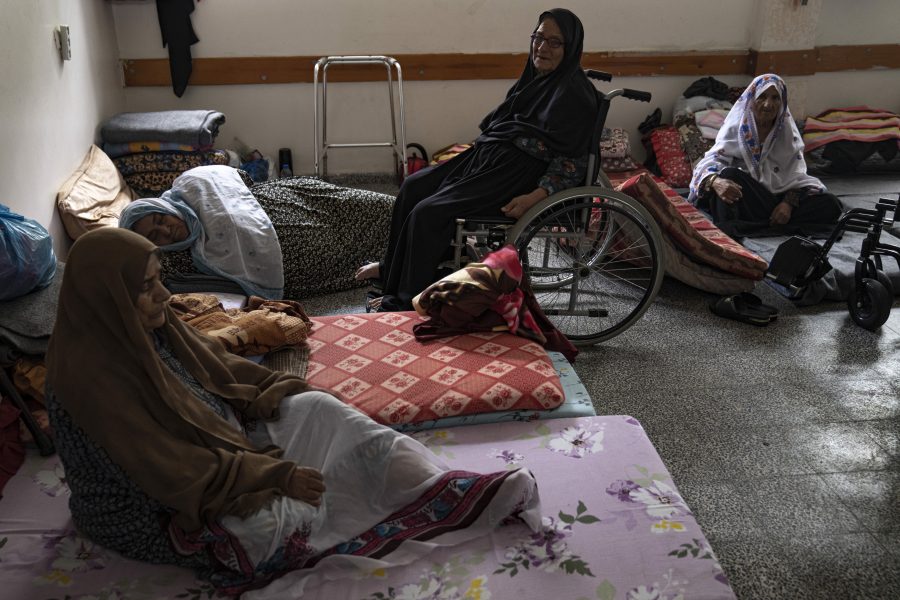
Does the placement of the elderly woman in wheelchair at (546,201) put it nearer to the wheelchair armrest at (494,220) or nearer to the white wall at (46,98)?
the wheelchair armrest at (494,220)

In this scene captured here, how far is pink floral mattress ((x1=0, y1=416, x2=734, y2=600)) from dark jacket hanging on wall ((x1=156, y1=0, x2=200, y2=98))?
9.64 feet

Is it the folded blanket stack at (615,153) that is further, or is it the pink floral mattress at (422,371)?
the folded blanket stack at (615,153)

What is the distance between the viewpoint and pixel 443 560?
158cm

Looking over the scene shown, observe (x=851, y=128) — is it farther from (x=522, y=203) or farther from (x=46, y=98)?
(x=46, y=98)

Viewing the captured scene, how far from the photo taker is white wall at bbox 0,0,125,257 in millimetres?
2912

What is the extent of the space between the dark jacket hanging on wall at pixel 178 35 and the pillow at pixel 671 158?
2773mm

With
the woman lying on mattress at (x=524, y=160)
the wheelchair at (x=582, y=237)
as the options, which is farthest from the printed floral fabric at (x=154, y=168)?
the wheelchair at (x=582, y=237)

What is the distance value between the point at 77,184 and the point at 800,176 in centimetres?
343

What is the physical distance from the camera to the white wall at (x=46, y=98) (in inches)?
115

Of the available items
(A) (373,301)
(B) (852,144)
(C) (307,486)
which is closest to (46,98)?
(A) (373,301)

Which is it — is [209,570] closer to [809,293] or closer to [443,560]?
[443,560]

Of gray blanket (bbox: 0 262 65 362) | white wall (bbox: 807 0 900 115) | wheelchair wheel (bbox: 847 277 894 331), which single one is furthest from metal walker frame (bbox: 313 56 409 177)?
white wall (bbox: 807 0 900 115)

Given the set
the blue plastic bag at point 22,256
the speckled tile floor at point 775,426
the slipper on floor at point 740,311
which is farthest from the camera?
the slipper on floor at point 740,311

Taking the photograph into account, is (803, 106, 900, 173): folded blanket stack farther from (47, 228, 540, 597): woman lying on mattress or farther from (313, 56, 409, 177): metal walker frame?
(47, 228, 540, 597): woman lying on mattress
